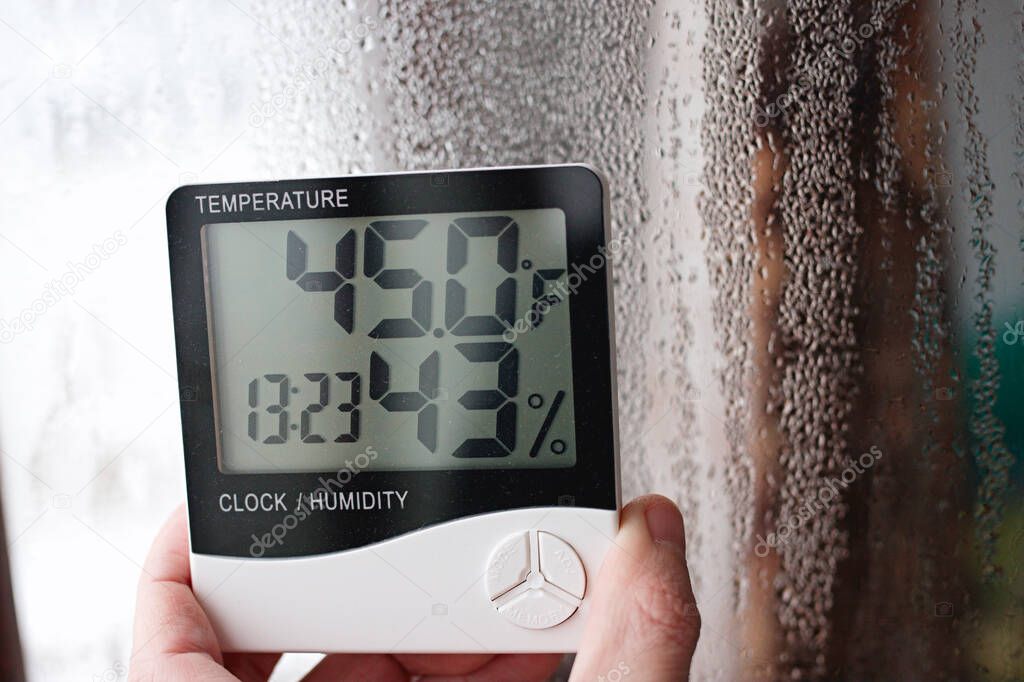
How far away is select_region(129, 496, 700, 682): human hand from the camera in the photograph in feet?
Answer: 1.80

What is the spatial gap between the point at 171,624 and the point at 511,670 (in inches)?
11.4

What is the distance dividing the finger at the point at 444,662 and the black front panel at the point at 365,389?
6.1 inches

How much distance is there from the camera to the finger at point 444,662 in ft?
2.42

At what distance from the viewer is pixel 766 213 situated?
84 cm

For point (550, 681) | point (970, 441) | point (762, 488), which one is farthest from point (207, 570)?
point (970, 441)

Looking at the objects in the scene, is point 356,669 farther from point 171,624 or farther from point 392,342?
point 392,342

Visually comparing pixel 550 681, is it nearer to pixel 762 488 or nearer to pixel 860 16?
pixel 762 488

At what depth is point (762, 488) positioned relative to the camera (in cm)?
86

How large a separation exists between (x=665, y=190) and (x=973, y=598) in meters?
0.51

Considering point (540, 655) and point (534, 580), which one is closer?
point (534, 580)
